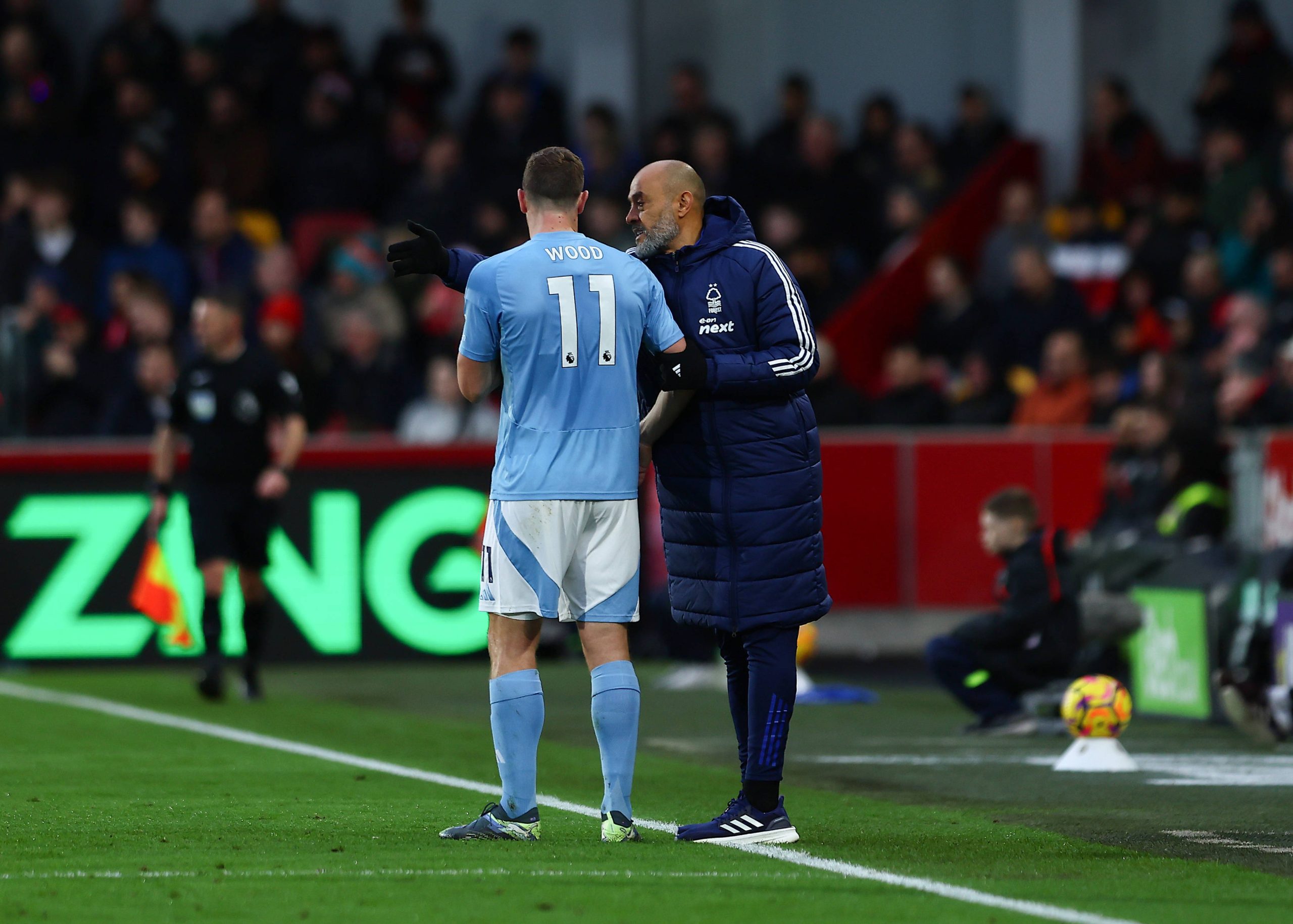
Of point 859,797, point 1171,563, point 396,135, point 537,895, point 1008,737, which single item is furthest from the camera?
point 396,135

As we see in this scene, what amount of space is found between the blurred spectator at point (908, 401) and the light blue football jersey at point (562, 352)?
1095cm

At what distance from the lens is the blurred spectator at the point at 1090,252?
1984 cm

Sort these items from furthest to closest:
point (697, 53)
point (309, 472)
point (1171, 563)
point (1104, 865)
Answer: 1. point (697, 53)
2. point (309, 472)
3. point (1171, 563)
4. point (1104, 865)

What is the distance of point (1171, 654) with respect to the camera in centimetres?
1224

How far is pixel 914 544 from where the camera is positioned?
16.7 meters

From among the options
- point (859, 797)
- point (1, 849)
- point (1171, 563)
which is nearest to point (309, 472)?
point (1171, 563)

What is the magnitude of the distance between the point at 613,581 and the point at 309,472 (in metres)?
9.12

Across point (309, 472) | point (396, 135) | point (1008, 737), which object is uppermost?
point (396, 135)

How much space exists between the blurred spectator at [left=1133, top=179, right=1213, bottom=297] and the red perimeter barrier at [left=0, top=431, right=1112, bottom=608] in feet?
9.37

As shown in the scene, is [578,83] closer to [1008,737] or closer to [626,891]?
[1008,737]

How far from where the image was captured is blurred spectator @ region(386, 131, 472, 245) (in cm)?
2086

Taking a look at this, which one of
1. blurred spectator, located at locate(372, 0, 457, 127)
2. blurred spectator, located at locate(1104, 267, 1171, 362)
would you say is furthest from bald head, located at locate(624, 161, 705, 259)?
blurred spectator, located at locate(372, 0, 457, 127)

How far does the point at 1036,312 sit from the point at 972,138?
4.18m

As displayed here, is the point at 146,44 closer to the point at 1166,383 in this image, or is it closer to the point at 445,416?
the point at 445,416
